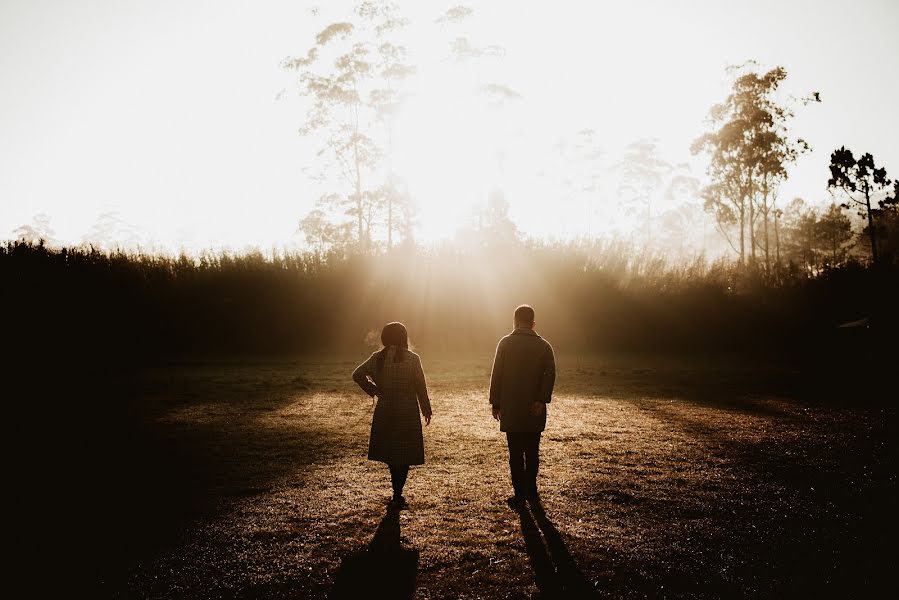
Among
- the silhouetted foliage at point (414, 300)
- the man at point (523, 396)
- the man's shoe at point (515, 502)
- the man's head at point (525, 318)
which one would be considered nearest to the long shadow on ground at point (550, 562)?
the man's shoe at point (515, 502)

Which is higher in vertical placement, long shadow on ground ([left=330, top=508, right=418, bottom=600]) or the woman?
the woman

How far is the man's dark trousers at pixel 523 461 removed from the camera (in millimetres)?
5703

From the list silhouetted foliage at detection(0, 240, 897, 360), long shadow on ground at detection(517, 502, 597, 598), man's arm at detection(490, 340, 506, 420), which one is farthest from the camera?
silhouetted foliage at detection(0, 240, 897, 360)

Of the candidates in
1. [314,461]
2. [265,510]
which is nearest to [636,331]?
[314,461]

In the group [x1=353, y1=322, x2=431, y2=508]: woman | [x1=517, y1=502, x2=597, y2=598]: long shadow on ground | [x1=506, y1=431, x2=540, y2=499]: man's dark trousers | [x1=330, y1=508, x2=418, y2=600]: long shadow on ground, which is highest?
[x1=353, y1=322, x2=431, y2=508]: woman

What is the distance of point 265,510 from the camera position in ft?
17.6

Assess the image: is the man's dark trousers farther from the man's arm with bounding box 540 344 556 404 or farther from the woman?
the woman

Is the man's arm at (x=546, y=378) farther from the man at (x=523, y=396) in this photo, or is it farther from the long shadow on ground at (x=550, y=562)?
A: the long shadow on ground at (x=550, y=562)

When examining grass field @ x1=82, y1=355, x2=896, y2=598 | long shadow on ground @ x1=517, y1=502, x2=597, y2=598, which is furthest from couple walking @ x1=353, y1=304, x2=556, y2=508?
long shadow on ground @ x1=517, y1=502, x2=597, y2=598

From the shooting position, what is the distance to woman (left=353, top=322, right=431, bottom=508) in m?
5.62

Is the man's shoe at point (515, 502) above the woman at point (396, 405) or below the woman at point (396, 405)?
below

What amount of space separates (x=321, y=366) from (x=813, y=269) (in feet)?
71.8

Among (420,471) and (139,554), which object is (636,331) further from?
(139,554)

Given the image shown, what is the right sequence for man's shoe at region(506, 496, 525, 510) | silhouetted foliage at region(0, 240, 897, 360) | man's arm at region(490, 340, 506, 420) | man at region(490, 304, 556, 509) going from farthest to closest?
silhouetted foliage at region(0, 240, 897, 360) < man's arm at region(490, 340, 506, 420) < man at region(490, 304, 556, 509) < man's shoe at region(506, 496, 525, 510)
